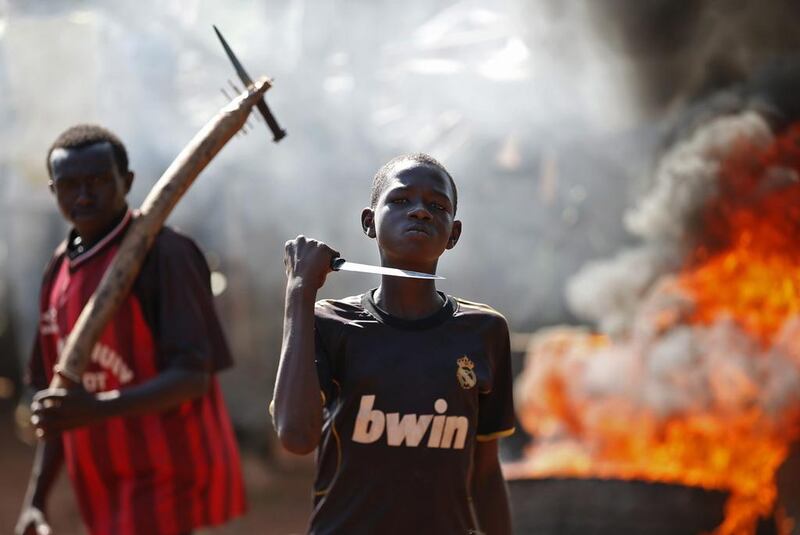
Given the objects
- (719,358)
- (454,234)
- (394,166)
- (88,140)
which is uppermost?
(88,140)

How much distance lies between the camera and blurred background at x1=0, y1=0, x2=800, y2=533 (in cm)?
786

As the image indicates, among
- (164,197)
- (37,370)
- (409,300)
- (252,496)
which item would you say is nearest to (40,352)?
(37,370)

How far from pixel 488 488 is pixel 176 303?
1.21 meters

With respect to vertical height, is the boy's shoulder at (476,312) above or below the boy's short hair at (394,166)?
below

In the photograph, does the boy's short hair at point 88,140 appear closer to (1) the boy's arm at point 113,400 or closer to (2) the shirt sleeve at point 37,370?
(2) the shirt sleeve at point 37,370

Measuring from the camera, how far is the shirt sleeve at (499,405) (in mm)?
2764

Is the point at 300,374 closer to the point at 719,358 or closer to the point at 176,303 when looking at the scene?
the point at 176,303

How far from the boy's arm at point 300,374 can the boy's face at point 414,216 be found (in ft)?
0.61

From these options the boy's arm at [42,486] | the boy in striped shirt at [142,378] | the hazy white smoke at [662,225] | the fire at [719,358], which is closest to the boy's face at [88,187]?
the boy in striped shirt at [142,378]

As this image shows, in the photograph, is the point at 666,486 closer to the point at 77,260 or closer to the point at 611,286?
the point at 77,260

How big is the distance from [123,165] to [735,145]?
14.2ft

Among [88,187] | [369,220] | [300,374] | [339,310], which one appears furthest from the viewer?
[88,187]

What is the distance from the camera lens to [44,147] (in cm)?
854

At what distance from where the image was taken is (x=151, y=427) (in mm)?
3508
